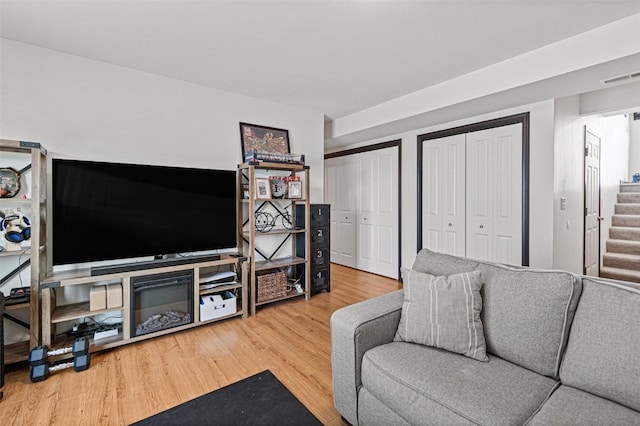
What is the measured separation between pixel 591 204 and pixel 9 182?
6286 millimetres

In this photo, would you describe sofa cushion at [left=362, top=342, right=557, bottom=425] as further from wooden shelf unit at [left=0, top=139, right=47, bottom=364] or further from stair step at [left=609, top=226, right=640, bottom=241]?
stair step at [left=609, top=226, right=640, bottom=241]

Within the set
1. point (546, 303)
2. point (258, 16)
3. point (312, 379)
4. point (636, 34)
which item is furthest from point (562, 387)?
point (258, 16)

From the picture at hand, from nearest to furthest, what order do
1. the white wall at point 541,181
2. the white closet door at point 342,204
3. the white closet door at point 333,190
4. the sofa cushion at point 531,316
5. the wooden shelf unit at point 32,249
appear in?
the sofa cushion at point 531,316
the wooden shelf unit at point 32,249
the white wall at point 541,181
the white closet door at point 342,204
the white closet door at point 333,190

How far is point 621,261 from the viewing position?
4203 mm

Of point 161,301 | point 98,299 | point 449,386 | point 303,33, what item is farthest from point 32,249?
point 449,386

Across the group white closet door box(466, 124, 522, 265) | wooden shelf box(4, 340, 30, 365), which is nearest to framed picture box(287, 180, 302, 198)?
white closet door box(466, 124, 522, 265)

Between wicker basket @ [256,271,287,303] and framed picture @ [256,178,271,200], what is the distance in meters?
0.88

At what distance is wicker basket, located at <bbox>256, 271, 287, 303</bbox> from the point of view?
3.19 meters

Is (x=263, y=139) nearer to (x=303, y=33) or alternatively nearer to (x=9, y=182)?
(x=303, y=33)

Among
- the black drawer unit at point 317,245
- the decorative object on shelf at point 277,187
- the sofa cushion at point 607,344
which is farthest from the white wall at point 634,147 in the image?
the decorative object on shelf at point 277,187

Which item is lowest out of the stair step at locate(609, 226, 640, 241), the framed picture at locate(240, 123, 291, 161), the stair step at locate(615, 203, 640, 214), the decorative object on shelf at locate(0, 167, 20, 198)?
the stair step at locate(609, 226, 640, 241)

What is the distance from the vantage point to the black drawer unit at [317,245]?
12.1 ft

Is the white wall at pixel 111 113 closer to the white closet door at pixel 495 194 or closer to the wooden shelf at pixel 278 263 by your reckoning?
the wooden shelf at pixel 278 263

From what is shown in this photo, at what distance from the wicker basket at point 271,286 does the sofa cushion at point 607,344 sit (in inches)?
101
